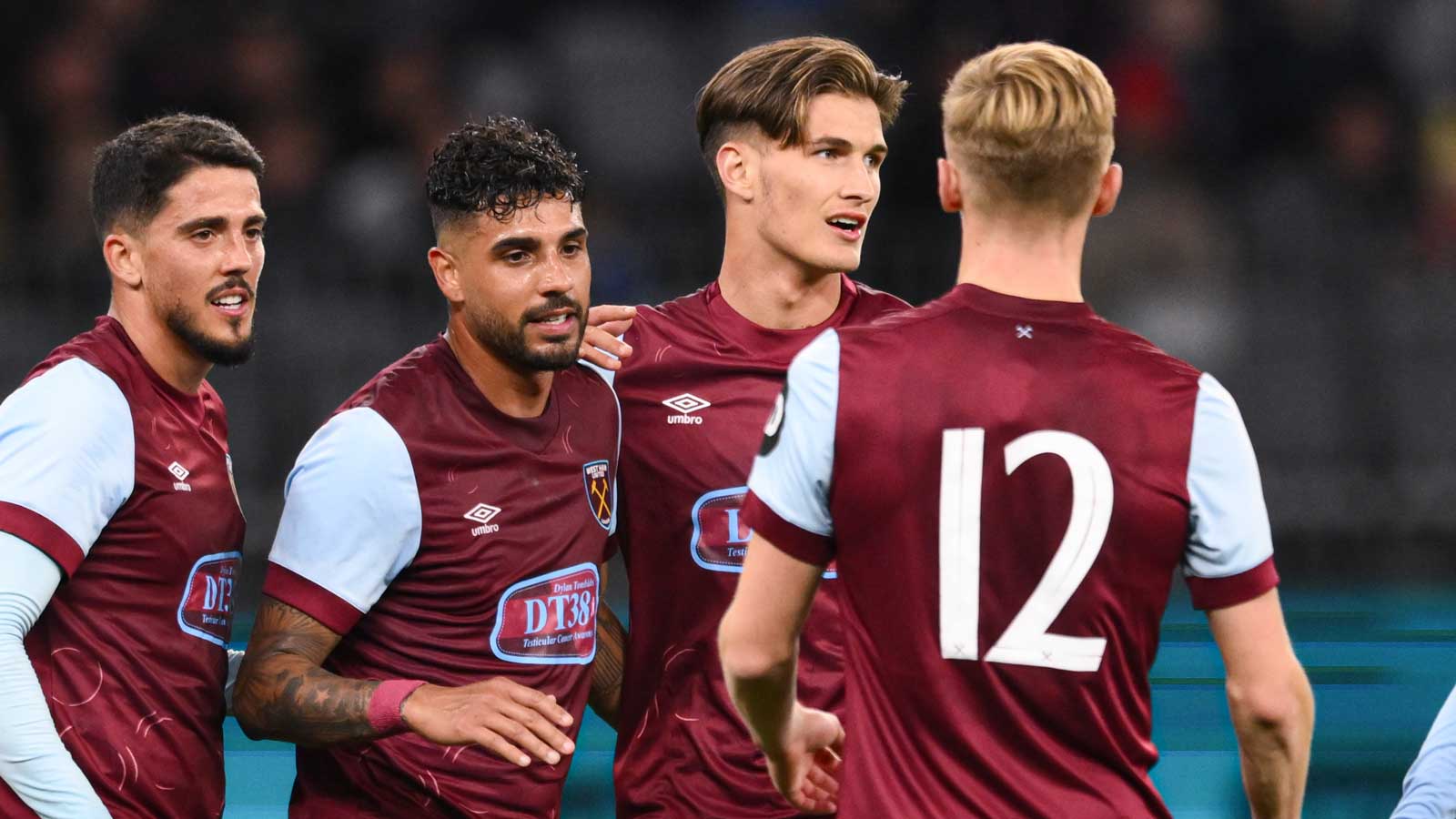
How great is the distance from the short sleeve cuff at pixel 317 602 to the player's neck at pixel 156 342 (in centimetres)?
50

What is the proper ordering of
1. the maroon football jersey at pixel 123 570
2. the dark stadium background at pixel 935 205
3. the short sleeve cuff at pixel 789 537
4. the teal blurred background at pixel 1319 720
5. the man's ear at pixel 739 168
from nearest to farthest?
the short sleeve cuff at pixel 789 537 → the maroon football jersey at pixel 123 570 → the man's ear at pixel 739 168 → the teal blurred background at pixel 1319 720 → the dark stadium background at pixel 935 205

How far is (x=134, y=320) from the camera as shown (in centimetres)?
357

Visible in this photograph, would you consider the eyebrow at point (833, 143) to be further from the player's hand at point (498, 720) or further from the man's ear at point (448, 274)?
the player's hand at point (498, 720)

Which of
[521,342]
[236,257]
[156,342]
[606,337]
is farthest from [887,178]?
[156,342]

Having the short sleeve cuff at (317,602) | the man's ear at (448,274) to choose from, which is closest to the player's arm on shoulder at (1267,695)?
the short sleeve cuff at (317,602)

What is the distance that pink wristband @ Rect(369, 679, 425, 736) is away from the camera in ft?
10.7

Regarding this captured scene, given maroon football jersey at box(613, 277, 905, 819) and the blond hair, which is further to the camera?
maroon football jersey at box(613, 277, 905, 819)

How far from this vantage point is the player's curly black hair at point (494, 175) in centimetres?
363

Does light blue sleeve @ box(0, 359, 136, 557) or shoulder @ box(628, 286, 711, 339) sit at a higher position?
shoulder @ box(628, 286, 711, 339)

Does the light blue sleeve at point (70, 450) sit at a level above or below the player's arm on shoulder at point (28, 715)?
above

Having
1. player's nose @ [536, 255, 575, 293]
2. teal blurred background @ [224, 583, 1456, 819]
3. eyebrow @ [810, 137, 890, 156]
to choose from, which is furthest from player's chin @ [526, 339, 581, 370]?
teal blurred background @ [224, 583, 1456, 819]

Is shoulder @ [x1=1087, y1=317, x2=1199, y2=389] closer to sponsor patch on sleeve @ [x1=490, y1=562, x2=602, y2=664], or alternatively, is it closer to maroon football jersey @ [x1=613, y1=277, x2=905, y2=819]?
maroon football jersey @ [x1=613, y1=277, x2=905, y2=819]

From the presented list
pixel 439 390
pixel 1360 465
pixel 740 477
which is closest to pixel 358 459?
pixel 439 390

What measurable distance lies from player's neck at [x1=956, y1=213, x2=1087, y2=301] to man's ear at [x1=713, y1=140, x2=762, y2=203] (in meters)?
1.55
